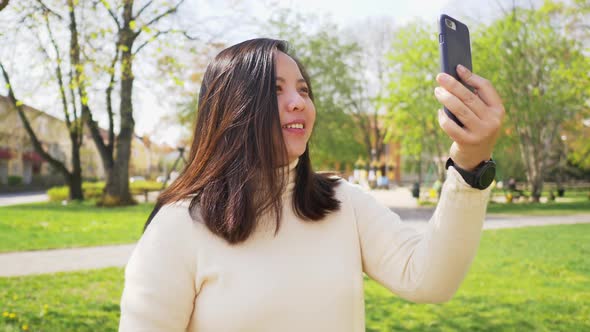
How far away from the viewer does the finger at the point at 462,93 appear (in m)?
1.24

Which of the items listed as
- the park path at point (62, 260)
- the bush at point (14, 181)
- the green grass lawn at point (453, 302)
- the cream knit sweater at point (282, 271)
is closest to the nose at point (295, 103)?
the cream knit sweater at point (282, 271)

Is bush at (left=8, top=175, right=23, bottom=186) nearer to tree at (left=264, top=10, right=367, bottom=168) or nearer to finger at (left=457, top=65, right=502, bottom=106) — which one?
tree at (left=264, top=10, right=367, bottom=168)

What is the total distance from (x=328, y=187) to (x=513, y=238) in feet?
35.5

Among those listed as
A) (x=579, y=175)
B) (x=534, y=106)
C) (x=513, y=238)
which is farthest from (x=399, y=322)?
(x=579, y=175)

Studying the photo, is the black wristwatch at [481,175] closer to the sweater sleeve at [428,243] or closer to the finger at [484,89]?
the sweater sleeve at [428,243]

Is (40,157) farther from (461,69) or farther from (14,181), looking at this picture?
(461,69)

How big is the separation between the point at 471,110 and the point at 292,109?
2.10 feet

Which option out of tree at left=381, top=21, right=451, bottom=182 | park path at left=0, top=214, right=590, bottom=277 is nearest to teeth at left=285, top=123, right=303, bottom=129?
park path at left=0, top=214, right=590, bottom=277

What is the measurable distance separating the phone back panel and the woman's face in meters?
0.54

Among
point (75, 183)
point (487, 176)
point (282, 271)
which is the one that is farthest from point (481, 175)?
point (75, 183)

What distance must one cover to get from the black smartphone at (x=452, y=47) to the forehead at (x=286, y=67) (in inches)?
23.0

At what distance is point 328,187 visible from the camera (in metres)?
1.92

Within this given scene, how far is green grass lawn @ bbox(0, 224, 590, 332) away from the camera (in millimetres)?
5402

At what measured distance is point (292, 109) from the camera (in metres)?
1.74
